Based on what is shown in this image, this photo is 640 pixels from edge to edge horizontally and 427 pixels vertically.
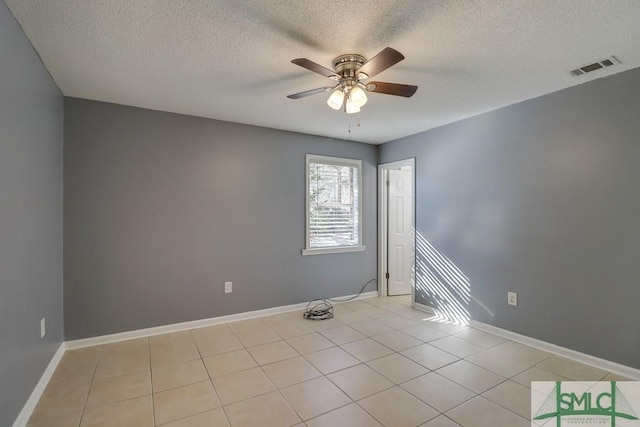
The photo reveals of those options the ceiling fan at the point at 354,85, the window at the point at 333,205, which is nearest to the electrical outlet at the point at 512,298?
the window at the point at 333,205

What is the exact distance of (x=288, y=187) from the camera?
4070 mm

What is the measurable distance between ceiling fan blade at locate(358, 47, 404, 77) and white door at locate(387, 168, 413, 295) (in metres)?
2.99

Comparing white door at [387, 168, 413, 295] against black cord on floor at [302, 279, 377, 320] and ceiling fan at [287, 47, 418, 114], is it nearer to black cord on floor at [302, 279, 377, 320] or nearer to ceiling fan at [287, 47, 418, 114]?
black cord on floor at [302, 279, 377, 320]

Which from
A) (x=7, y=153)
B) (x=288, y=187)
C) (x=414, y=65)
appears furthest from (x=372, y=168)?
(x=7, y=153)

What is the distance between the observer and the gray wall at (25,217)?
1.67 meters

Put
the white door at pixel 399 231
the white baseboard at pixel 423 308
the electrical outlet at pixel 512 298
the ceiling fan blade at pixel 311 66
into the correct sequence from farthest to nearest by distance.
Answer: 1. the white door at pixel 399 231
2. the white baseboard at pixel 423 308
3. the electrical outlet at pixel 512 298
4. the ceiling fan blade at pixel 311 66

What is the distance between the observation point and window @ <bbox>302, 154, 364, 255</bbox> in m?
4.27

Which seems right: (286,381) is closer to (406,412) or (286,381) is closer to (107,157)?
(406,412)

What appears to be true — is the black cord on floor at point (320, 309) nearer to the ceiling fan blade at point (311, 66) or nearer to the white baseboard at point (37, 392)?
the white baseboard at point (37, 392)

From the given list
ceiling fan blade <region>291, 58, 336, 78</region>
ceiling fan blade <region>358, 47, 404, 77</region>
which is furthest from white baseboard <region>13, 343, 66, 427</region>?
ceiling fan blade <region>358, 47, 404, 77</region>

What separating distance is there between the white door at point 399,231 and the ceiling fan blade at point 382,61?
2.99 meters

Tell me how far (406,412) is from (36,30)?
327 centimetres

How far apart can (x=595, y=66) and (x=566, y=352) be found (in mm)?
2331

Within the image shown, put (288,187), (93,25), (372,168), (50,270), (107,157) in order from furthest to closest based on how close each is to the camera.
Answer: (372,168)
(288,187)
(107,157)
(50,270)
(93,25)
